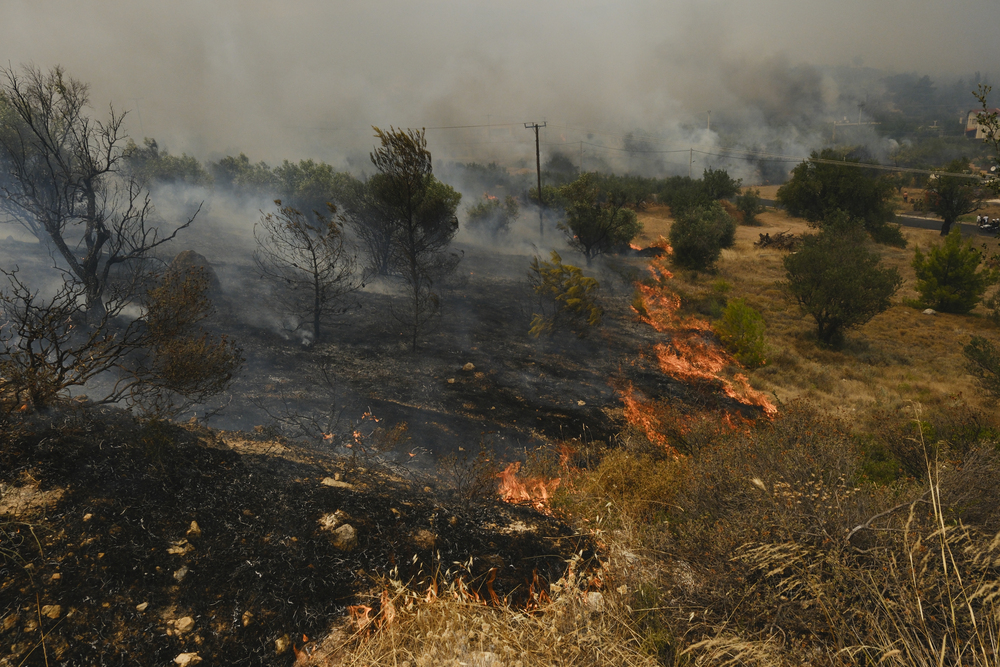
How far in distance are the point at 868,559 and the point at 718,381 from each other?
10.5 metres

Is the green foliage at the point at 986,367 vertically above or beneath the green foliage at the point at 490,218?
beneath

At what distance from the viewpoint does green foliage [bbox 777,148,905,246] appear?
29.5m

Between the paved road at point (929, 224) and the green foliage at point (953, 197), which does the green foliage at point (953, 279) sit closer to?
the green foliage at point (953, 197)

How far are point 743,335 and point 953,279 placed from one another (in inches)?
469

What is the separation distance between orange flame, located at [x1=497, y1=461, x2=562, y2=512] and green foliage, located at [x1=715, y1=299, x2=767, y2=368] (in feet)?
32.3

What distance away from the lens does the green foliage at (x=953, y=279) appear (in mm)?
18469

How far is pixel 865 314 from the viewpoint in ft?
48.9

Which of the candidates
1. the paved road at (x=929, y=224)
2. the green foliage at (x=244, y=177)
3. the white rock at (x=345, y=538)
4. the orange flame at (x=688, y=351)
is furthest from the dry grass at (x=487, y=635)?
the paved road at (x=929, y=224)

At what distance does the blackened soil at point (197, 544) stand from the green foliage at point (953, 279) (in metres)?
22.8

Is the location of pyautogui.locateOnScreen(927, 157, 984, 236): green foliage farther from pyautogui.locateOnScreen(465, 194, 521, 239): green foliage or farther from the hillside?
the hillside

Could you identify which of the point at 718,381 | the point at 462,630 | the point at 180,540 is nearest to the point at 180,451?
the point at 180,540

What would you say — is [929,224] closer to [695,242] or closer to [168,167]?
[695,242]

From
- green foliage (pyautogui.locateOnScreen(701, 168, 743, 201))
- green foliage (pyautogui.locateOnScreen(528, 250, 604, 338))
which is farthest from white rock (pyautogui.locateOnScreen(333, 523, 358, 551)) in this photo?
green foliage (pyautogui.locateOnScreen(701, 168, 743, 201))

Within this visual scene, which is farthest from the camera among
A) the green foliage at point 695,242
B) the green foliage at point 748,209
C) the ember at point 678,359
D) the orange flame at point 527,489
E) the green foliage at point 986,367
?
the green foliage at point 748,209
